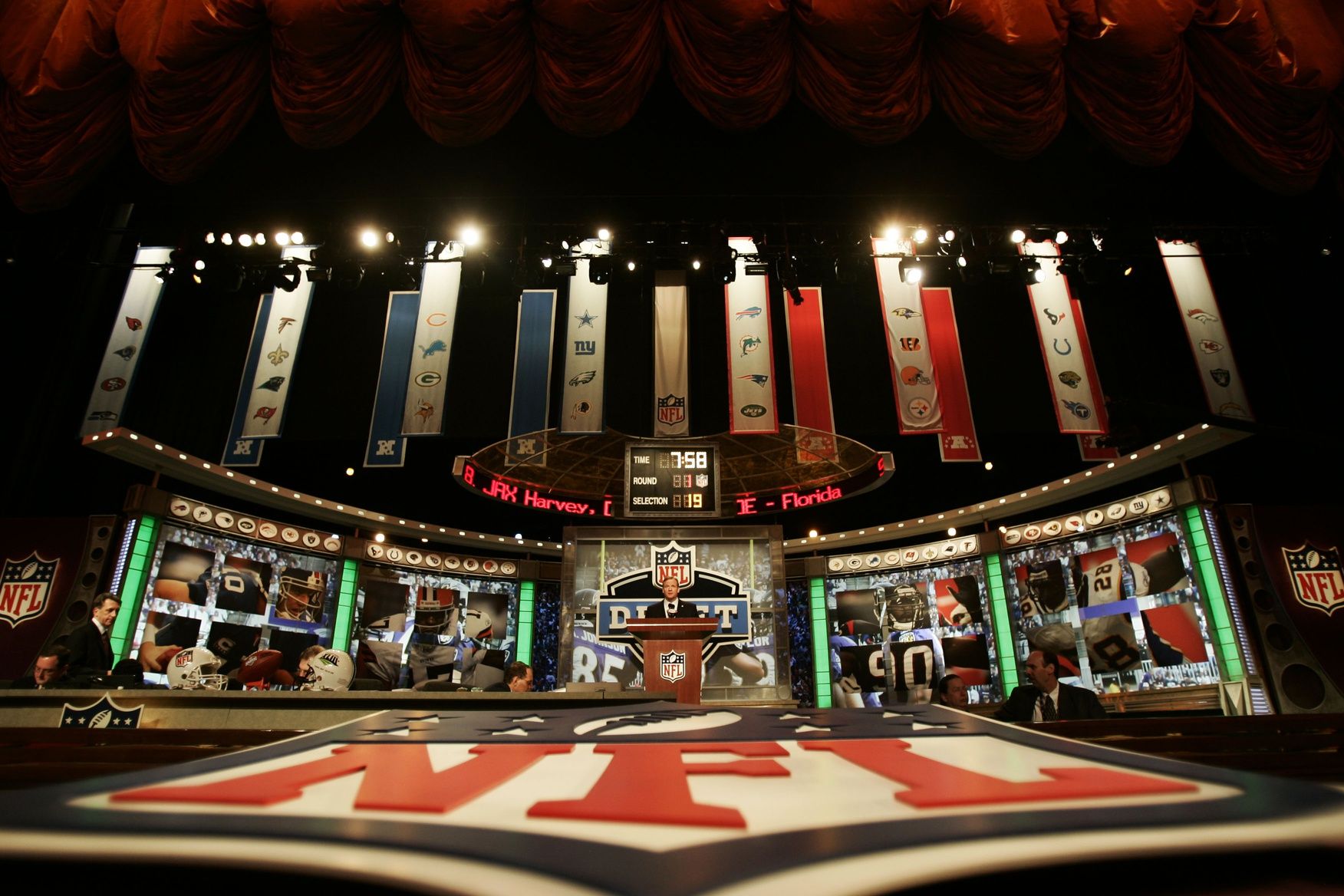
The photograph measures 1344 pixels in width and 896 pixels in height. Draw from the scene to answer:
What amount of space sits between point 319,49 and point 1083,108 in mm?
5879

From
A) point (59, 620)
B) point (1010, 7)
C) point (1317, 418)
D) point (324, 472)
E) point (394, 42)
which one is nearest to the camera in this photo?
point (1010, 7)

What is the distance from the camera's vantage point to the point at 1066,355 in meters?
7.66

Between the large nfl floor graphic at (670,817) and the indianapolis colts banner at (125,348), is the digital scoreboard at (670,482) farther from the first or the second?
the large nfl floor graphic at (670,817)

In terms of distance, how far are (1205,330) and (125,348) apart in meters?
12.4

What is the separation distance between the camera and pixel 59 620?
9555mm

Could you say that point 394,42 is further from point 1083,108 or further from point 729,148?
point 1083,108

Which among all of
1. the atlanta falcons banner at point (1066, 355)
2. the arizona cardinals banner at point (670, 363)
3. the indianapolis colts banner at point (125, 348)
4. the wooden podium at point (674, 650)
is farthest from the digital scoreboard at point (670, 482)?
the indianapolis colts banner at point (125, 348)

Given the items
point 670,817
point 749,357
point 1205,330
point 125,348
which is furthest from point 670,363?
point 670,817

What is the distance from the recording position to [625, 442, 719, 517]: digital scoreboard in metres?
9.44

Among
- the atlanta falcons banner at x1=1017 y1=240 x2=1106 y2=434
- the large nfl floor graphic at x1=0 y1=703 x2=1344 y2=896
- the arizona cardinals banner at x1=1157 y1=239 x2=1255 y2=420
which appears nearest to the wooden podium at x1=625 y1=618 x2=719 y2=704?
the atlanta falcons banner at x1=1017 y1=240 x2=1106 y2=434

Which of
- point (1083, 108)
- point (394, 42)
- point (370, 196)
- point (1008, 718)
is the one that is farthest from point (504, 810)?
point (370, 196)

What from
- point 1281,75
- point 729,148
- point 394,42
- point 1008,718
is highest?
point 729,148

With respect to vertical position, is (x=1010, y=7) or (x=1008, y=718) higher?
(x=1010, y=7)

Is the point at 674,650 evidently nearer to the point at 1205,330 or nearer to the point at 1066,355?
the point at 1066,355
